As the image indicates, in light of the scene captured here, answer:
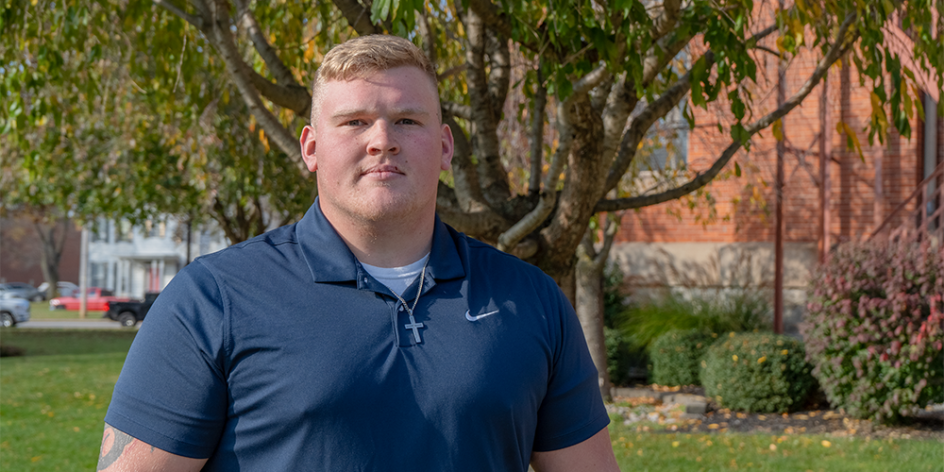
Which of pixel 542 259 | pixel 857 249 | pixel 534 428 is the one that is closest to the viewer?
pixel 534 428

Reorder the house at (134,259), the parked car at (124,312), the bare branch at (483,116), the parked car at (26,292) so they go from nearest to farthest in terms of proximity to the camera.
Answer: the bare branch at (483,116), the parked car at (124,312), the house at (134,259), the parked car at (26,292)

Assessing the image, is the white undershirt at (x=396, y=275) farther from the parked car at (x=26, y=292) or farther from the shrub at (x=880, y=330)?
the parked car at (x=26, y=292)

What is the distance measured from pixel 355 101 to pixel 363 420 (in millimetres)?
704

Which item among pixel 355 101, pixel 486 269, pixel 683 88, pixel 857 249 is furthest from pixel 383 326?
pixel 857 249

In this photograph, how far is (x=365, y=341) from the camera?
1.68m

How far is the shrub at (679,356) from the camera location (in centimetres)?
1051

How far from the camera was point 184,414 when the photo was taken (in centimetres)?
160

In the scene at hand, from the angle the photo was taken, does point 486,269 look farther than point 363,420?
Yes

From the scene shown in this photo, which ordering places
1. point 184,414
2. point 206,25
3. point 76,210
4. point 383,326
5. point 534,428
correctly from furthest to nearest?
point 76,210, point 206,25, point 534,428, point 383,326, point 184,414

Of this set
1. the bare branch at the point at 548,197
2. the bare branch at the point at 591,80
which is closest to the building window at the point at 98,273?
the bare branch at the point at 548,197

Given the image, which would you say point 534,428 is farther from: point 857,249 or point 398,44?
point 857,249

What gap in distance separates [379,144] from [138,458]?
82 centimetres

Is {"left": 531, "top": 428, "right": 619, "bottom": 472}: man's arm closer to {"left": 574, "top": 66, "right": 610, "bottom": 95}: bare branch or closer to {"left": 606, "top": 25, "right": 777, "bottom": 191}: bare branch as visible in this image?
{"left": 574, "top": 66, "right": 610, "bottom": 95}: bare branch

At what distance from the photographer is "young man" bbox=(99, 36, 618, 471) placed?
1622 mm
